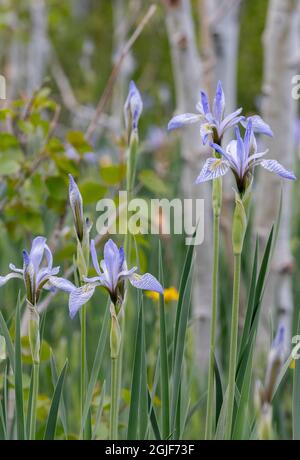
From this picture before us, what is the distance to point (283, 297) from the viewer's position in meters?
2.21

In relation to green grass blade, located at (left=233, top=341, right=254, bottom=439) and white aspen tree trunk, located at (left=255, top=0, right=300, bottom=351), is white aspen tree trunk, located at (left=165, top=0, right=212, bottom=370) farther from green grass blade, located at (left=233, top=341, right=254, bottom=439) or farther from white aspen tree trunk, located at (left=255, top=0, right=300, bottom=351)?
green grass blade, located at (left=233, top=341, right=254, bottom=439)

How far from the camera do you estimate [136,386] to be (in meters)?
1.07

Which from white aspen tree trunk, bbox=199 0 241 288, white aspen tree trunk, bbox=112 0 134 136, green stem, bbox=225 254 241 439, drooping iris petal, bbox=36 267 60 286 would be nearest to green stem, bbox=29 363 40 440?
drooping iris petal, bbox=36 267 60 286

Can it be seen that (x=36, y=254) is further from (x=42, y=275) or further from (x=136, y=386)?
(x=136, y=386)

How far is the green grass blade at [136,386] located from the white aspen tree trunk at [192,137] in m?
0.99

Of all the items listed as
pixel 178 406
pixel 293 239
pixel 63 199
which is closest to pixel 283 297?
pixel 293 239

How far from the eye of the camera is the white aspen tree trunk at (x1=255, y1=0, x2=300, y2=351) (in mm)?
2088

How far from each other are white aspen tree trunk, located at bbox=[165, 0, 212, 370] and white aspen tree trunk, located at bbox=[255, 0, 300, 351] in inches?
6.9

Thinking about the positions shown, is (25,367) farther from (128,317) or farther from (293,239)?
(293,239)

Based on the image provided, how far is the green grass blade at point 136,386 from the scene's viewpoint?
3.49 ft

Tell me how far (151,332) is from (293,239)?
0.92 meters

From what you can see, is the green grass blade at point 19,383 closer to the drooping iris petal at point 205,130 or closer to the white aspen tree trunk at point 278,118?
the drooping iris petal at point 205,130

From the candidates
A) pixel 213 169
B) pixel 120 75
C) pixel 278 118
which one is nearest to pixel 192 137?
pixel 278 118

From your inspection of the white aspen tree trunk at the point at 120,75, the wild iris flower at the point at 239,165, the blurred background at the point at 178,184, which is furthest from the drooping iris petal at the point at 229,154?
the white aspen tree trunk at the point at 120,75
